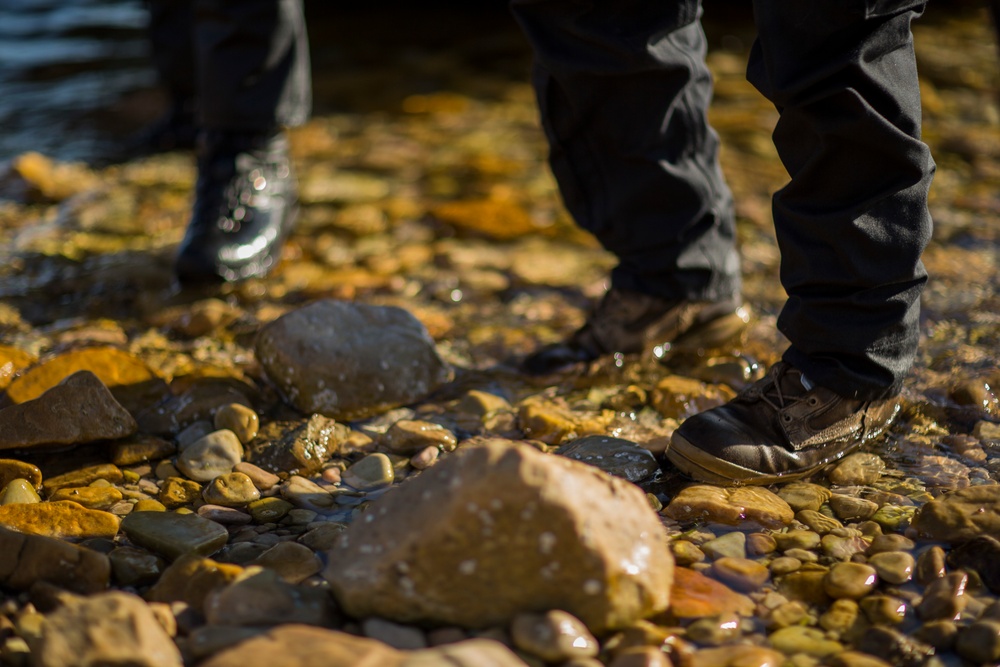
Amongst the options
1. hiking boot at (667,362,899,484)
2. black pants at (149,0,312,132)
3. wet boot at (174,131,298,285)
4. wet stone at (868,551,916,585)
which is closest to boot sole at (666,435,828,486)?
hiking boot at (667,362,899,484)

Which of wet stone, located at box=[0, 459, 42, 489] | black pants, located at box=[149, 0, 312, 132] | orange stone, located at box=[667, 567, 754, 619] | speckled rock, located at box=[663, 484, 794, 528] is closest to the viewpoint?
orange stone, located at box=[667, 567, 754, 619]

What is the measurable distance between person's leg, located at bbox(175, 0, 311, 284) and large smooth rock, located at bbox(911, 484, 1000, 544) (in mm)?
1805

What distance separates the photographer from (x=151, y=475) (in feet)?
5.59

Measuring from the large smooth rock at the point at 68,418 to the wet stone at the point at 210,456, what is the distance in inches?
5.4

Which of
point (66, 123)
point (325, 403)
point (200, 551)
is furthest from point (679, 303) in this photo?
point (66, 123)

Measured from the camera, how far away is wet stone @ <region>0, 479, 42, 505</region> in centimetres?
154

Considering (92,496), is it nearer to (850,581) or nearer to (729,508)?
(729,508)

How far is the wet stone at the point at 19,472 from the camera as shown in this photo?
1613 mm

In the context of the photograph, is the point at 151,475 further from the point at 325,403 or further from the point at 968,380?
the point at 968,380

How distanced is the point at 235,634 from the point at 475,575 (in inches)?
12.1

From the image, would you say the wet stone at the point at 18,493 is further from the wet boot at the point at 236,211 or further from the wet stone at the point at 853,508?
the wet stone at the point at 853,508

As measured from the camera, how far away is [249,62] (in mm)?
2459

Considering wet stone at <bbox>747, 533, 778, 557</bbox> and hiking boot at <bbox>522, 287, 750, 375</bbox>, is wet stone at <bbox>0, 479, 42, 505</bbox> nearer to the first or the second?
hiking boot at <bbox>522, 287, 750, 375</bbox>

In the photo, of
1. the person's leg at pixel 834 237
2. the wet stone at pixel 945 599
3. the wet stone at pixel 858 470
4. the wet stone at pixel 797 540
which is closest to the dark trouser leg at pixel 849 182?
the person's leg at pixel 834 237
